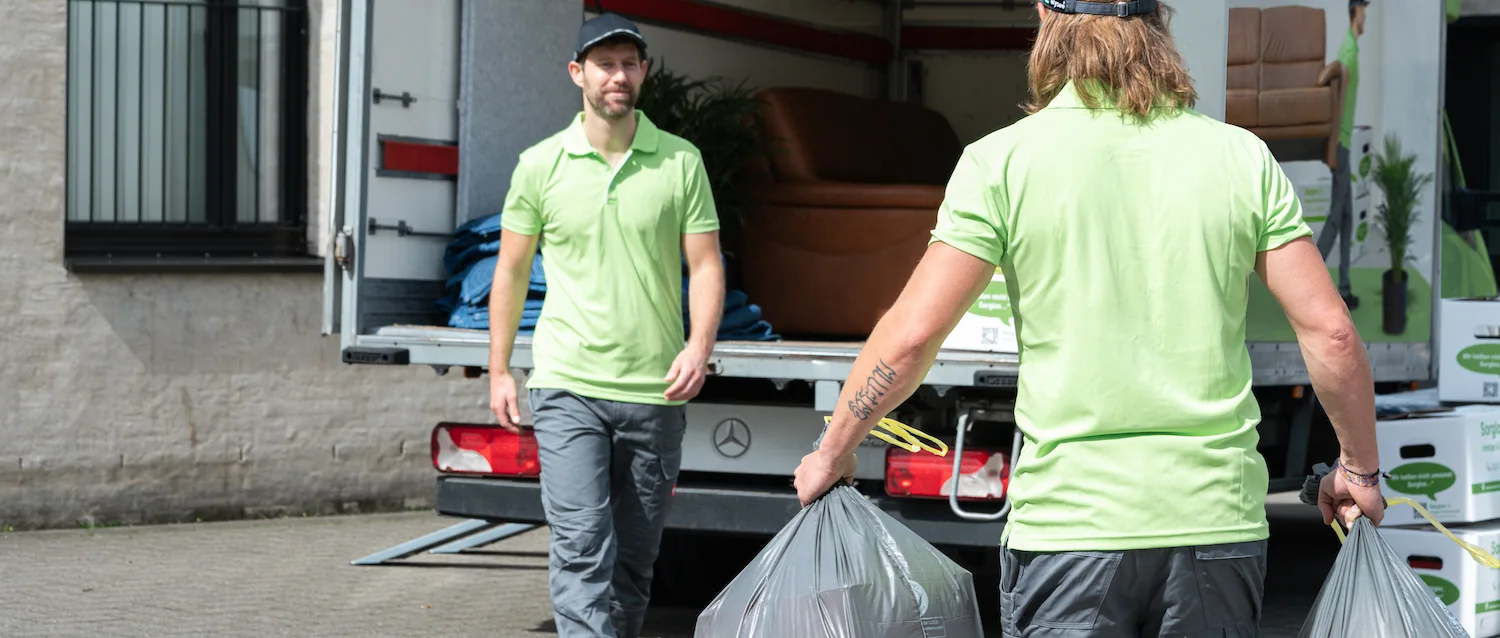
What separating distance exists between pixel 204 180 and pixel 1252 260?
23.7 feet

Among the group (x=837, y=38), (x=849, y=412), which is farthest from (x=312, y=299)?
(x=849, y=412)

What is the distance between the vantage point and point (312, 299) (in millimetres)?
8852

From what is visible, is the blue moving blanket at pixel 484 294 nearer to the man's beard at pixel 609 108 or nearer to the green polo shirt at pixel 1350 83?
the man's beard at pixel 609 108

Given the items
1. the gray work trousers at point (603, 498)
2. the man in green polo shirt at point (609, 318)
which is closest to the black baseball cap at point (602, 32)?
the man in green polo shirt at point (609, 318)

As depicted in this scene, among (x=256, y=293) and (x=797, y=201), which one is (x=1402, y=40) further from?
(x=256, y=293)

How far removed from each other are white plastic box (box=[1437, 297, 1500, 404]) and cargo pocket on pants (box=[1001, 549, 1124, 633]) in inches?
150

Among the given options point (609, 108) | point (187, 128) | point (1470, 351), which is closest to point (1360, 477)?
point (609, 108)

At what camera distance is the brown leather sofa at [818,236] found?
704cm

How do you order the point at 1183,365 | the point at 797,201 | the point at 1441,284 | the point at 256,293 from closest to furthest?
the point at 1183,365 < the point at 1441,284 < the point at 797,201 < the point at 256,293

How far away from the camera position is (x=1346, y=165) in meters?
5.79

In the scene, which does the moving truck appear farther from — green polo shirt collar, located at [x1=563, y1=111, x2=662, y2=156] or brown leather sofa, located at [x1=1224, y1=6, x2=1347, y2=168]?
green polo shirt collar, located at [x1=563, y1=111, x2=662, y2=156]

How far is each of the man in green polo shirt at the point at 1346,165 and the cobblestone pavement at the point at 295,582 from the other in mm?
1293

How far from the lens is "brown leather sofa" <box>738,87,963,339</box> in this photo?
704cm

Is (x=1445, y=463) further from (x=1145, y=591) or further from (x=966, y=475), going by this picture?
(x=1145, y=591)
